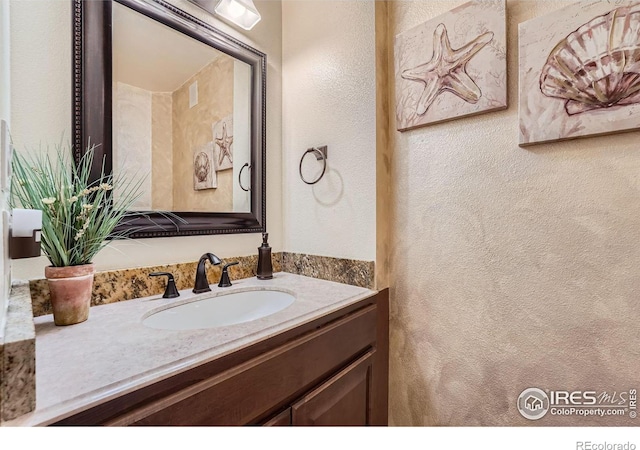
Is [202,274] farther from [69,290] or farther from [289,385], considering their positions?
[289,385]

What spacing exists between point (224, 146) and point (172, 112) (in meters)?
0.22

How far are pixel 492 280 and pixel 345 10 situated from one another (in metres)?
1.19

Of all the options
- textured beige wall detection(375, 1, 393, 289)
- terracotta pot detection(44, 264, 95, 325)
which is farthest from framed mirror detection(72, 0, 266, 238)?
textured beige wall detection(375, 1, 393, 289)

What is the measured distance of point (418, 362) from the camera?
3.65 ft

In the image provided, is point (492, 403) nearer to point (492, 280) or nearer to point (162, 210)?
point (492, 280)

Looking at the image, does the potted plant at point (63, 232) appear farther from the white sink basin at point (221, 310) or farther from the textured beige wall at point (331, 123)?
the textured beige wall at point (331, 123)

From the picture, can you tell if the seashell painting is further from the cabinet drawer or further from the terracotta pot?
the terracotta pot

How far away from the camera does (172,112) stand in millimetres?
1063

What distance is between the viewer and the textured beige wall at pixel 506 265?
782 mm

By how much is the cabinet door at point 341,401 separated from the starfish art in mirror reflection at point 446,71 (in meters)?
0.95

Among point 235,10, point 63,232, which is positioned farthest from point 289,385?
point 235,10

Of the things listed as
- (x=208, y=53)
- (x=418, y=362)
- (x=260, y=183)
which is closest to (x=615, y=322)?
(x=418, y=362)

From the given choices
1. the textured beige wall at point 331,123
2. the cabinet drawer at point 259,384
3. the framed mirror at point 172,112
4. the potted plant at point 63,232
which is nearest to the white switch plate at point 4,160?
the potted plant at point 63,232

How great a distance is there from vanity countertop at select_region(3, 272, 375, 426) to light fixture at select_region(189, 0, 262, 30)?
3.65ft
